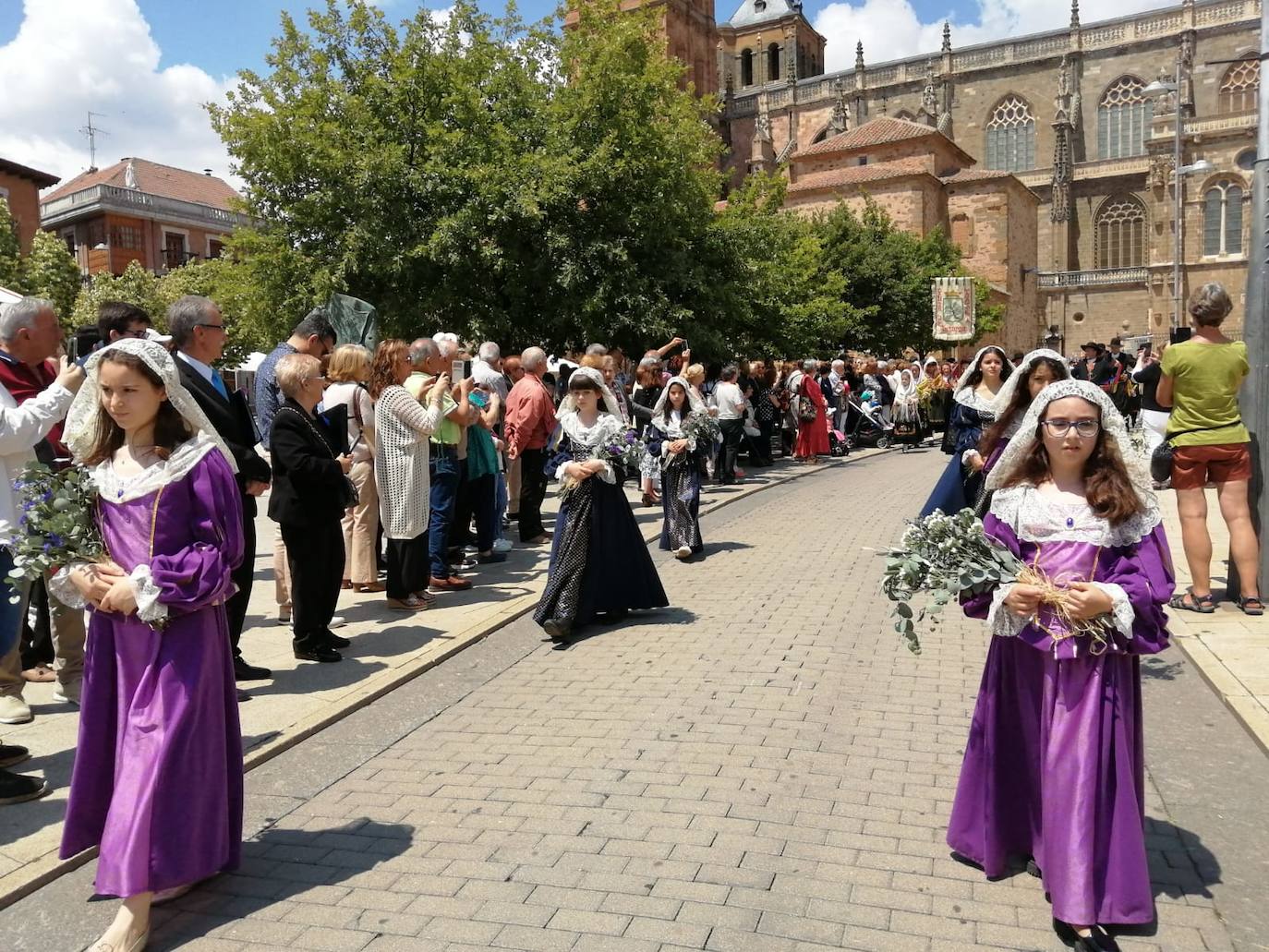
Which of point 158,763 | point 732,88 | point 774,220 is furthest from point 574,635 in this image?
point 732,88

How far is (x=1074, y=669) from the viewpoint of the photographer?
3.32m

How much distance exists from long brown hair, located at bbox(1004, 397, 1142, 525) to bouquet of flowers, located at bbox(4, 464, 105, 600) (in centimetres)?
313

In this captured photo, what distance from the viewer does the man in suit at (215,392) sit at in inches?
226

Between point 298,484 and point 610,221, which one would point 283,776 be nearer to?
point 298,484

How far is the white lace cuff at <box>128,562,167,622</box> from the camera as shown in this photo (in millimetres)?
3320

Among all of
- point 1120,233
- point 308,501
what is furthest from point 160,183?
point 308,501

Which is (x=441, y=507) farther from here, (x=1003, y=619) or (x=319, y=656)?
(x=1003, y=619)

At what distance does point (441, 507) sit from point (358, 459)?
0.85 meters

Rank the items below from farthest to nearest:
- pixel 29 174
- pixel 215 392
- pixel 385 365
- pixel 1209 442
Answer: pixel 29 174 < pixel 385 365 < pixel 1209 442 < pixel 215 392

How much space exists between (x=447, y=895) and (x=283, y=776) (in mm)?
1511

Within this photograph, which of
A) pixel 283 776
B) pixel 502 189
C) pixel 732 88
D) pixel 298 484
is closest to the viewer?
pixel 283 776

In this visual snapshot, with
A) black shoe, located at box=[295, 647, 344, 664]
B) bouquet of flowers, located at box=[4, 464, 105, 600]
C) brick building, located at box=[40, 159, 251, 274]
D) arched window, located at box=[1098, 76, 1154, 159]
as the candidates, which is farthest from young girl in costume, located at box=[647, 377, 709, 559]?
arched window, located at box=[1098, 76, 1154, 159]

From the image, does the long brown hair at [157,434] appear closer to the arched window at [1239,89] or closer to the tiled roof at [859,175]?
the tiled roof at [859,175]

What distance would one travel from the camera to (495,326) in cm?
1784
